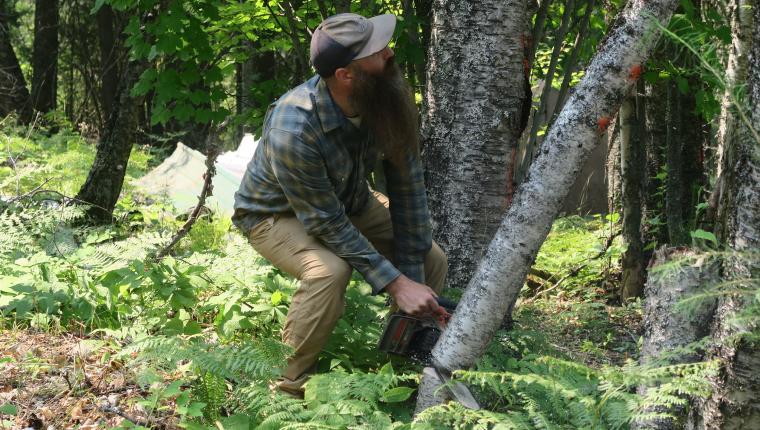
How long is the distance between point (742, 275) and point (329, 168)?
1841mm

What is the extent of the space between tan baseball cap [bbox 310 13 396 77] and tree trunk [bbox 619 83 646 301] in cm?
400

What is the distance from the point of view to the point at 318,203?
359 cm

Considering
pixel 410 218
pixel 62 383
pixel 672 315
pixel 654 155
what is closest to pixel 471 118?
pixel 410 218

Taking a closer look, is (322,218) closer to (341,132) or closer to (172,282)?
(341,132)

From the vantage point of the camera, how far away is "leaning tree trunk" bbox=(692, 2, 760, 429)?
2525mm

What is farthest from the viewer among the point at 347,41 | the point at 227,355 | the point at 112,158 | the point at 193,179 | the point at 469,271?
the point at 193,179

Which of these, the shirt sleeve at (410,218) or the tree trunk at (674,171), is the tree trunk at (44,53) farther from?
the shirt sleeve at (410,218)

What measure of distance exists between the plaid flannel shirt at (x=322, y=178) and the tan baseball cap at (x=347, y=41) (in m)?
0.17

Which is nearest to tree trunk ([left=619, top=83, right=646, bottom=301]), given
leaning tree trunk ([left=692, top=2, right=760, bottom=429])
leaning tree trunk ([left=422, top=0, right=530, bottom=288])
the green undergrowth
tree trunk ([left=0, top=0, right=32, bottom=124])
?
the green undergrowth

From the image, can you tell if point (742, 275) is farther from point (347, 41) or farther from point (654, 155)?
point (654, 155)

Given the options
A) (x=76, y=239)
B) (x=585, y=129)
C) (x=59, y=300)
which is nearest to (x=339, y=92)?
(x=585, y=129)

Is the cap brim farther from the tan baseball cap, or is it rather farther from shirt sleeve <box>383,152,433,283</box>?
shirt sleeve <box>383,152,433,283</box>

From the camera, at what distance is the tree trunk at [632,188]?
22.7 ft

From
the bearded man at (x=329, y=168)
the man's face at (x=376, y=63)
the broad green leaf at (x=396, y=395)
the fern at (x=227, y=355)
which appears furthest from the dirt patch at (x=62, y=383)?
the man's face at (x=376, y=63)
